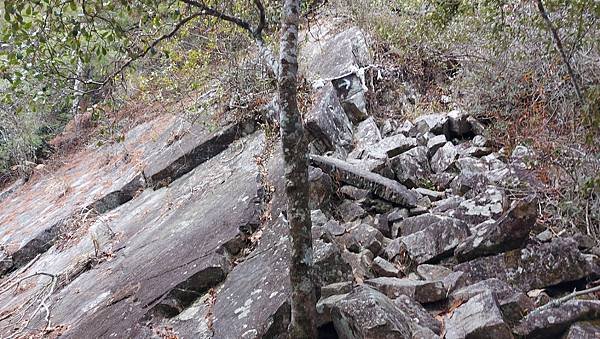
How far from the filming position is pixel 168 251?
4516 mm

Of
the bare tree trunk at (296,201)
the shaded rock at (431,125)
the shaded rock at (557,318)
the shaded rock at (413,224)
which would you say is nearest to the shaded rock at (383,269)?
the shaded rock at (413,224)

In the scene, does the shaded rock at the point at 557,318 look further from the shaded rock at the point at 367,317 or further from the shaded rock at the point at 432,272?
the shaded rock at the point at 432,272

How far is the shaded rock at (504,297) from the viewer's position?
2920mm

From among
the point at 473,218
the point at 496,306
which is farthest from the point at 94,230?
the point at 496,306

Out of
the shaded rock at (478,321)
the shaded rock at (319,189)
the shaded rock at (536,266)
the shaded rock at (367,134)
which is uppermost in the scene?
the shaded rock at (319,189)

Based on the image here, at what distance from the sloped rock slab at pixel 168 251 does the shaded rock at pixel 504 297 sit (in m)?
1.81

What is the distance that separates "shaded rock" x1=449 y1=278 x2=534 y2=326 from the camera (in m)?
2.92

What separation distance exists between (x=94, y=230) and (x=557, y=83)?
5715 millimetres

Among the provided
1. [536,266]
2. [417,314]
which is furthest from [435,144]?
[417,314]

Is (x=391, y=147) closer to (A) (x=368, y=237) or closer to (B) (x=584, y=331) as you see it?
(A) (x=368, y=237)

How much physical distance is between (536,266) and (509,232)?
0.32 meters

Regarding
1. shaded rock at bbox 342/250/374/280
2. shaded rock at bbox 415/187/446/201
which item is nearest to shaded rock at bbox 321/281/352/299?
shaded rock at bbox 342/250/374/280

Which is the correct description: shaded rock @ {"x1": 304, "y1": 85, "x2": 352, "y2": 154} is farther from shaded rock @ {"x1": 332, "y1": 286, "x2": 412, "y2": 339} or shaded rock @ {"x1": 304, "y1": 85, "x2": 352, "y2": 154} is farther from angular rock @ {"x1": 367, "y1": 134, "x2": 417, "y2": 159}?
shaded rock @ {"x1": 332, "y1": 286, "x2": 412, "y2": 339}

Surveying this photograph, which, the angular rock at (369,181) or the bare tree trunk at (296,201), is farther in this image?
the angular rock at (369,181)
